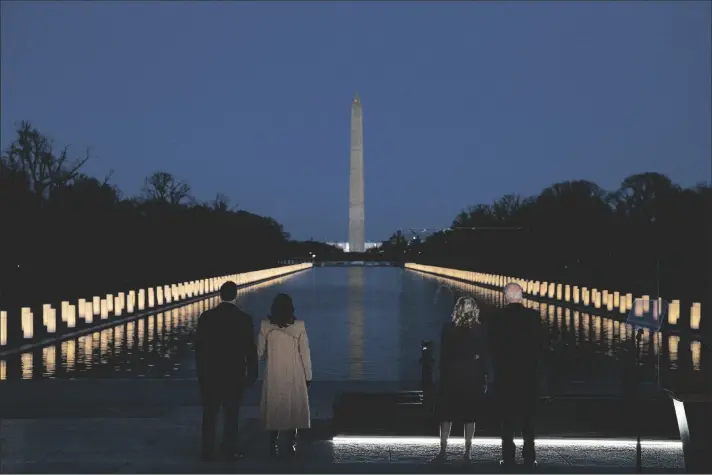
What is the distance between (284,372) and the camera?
1077cm

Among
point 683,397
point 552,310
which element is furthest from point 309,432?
point 552,310

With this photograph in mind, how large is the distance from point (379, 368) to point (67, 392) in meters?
6.63

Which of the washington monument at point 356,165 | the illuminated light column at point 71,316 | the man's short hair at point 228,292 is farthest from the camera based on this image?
the washington monument at point 356,165

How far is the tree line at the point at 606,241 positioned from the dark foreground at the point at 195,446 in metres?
18.4

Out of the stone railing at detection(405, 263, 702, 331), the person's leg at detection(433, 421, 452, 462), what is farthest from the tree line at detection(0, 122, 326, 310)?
the person's leg at detection(433, 421, 452, 462)

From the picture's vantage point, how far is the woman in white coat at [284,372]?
35.3 ft

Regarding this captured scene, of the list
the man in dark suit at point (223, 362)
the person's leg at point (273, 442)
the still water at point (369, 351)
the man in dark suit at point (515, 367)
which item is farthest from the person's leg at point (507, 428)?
the man in dark suit at point (223, 362)

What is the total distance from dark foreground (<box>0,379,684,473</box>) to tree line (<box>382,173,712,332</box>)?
60.5ft

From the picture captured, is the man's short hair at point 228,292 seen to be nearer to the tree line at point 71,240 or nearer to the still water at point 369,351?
the still water at point 369,351

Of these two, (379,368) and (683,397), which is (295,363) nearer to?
(683,397)

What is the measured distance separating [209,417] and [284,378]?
0.85 meters

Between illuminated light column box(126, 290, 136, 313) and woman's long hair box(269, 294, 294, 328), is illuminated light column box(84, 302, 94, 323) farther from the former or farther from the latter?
woman's long hair box(269, 294, 294, 328)

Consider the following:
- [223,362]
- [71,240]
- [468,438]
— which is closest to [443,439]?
[468,438]

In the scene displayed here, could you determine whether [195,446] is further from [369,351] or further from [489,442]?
[369,351]
